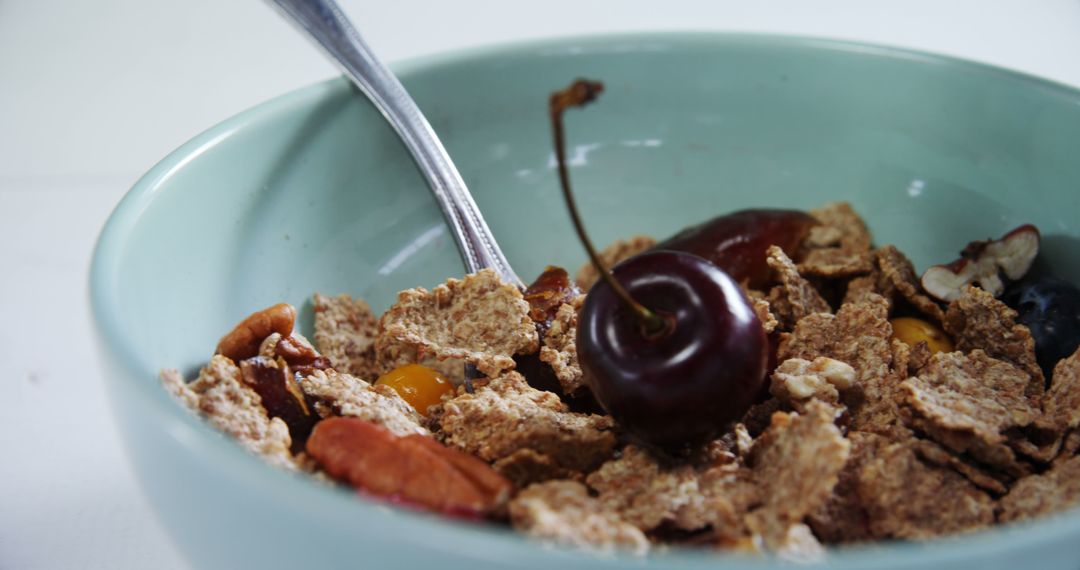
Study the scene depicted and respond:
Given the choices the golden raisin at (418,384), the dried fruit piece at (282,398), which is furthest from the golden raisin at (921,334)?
the dried fruit piece at (282,398)

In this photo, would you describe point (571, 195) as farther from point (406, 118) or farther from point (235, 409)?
point (406, 118)

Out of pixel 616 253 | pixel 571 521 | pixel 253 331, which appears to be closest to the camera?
pixel 571 521

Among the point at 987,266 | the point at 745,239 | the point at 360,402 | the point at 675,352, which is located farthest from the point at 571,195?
the point at 987,266

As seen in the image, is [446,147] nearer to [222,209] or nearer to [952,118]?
[222,209]

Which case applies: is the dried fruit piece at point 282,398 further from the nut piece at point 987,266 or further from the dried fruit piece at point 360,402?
the nut piece at point 987,266

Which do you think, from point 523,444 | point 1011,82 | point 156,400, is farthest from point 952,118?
point 156,400

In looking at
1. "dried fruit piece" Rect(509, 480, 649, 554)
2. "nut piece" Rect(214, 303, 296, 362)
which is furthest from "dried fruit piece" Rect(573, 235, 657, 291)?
"dried fruit piece" Rect(509, 480, 649, 554)
